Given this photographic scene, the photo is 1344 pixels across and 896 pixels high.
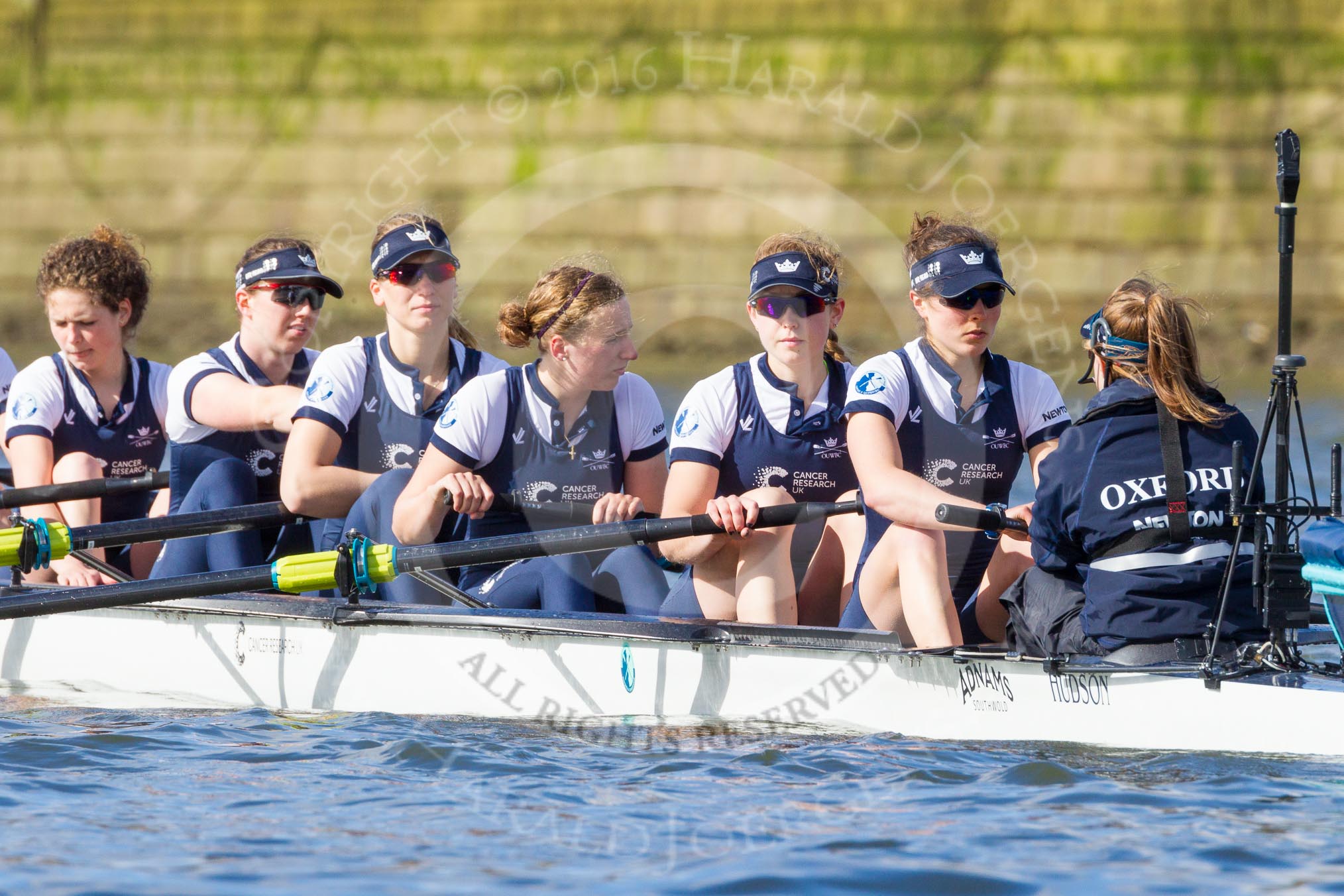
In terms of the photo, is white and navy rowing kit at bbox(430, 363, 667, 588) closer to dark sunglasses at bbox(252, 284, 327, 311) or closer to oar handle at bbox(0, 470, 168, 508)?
dark sunglasses at bbox(252, 284, 327, 311)

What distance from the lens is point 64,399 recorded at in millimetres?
5574

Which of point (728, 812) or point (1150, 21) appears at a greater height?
point (1150, 21)

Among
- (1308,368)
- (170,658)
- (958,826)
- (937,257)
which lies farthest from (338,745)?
(1308,368)

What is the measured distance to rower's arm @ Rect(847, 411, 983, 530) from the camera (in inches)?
162

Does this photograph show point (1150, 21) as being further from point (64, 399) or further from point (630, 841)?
point (630, 841)

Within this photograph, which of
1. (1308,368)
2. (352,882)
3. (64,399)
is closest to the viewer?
(352,882)

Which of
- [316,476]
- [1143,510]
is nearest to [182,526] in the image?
[316,476]

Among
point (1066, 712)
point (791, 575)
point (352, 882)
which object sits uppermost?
point (791, 575)

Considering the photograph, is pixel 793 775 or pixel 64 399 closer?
pixel 793 775

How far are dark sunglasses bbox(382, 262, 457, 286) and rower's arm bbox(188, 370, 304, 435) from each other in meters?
0.53

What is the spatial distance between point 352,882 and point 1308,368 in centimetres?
1167

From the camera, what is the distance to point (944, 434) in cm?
445

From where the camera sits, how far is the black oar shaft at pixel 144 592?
442 centimetres

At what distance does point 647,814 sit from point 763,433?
4.40 feet
